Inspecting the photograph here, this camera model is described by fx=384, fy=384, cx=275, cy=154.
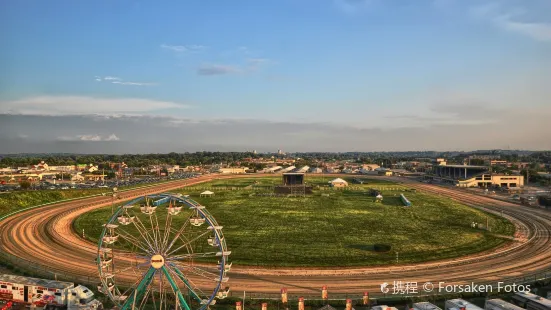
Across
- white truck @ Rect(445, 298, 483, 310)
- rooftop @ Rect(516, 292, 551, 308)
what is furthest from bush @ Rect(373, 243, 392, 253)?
white truck @ Rect(445, 298, 483, 310)

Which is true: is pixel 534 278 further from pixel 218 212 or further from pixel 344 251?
pixel 218 212

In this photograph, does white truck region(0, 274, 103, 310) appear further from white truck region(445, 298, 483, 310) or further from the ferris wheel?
white truck region(445, 298, 483, 310)

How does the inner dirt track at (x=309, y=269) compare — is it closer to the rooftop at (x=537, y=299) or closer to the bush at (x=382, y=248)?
the bush at (x=382, y=248)

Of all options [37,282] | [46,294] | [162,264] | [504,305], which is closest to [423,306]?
[504,305]

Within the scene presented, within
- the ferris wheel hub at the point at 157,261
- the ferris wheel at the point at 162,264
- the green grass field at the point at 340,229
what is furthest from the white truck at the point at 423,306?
the ferris wheel hub at the point at 157,261

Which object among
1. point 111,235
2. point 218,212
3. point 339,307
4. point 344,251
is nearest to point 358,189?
point 218,212

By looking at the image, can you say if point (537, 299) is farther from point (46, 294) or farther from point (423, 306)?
point (46, 294)
